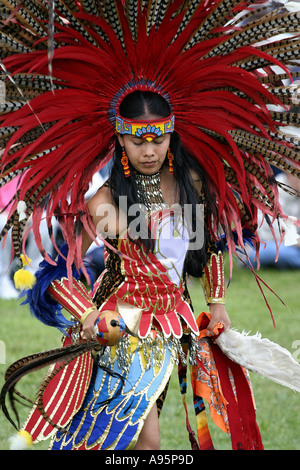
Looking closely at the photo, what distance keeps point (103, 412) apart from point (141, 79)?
1.41 m

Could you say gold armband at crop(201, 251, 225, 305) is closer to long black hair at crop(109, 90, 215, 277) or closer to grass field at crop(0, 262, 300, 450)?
long black hair at crop(109, 90, 215, 277)

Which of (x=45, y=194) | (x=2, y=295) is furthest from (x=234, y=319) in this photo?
(x=45, y=194)

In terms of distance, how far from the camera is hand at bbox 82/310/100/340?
9.87ft

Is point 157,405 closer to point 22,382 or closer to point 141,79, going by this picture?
point 141,79

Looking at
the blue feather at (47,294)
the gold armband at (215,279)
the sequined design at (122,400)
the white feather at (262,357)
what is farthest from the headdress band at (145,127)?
the white feather at (262,357)

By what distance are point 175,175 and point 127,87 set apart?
0.43m

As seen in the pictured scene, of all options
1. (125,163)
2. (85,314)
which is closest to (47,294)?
(85,314)

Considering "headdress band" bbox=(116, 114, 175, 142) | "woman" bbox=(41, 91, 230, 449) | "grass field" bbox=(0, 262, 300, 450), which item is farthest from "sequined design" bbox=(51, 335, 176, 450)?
"headdress band" bbox=(116, 114, 175, 142)

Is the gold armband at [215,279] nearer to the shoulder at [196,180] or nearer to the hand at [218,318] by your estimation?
the hand at [218,318]

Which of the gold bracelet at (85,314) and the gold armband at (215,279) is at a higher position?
the gold bracelet at (85,314)

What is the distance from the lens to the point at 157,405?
340 centimetres

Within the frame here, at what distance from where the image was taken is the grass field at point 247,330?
4.76 metres

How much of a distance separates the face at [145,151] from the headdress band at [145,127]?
3cm

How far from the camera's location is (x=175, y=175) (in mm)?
3330
